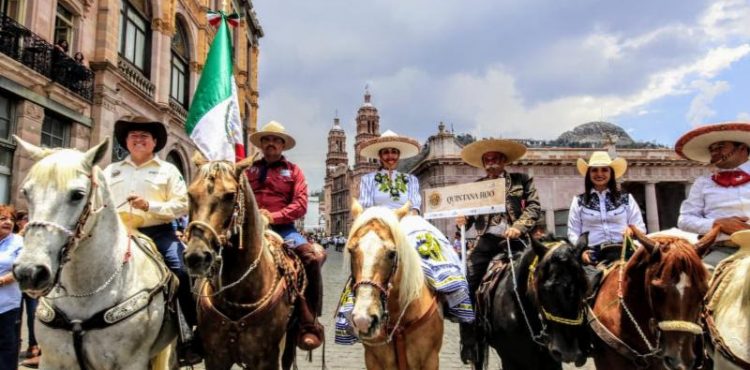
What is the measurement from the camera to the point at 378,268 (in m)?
3.15

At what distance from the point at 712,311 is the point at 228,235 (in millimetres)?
3511

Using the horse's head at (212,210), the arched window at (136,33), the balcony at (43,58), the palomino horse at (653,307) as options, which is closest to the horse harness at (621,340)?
the palomino horse at (653,307)

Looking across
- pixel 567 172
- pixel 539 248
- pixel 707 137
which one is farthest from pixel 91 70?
pixel 567 172

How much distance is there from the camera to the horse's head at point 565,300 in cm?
356

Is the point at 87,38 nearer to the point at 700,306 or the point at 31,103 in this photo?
the point at 31,103

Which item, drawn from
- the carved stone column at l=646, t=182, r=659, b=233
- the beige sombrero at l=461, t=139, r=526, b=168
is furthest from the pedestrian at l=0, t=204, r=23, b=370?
the carved stone column at l=646, t=182, r=659, b=233

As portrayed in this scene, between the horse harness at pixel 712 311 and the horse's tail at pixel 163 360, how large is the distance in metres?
4.14

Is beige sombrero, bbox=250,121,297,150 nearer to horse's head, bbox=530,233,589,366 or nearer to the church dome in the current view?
horse's head, bbox=530,233,589,366

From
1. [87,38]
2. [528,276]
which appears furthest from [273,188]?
[87,38]

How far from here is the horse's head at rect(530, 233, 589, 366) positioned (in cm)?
356

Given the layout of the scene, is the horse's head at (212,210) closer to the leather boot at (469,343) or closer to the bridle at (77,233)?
the bridle at (77,233)

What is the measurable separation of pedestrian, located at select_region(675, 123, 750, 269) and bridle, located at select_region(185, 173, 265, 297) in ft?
12.7

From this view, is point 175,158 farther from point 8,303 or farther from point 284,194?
point 284,194

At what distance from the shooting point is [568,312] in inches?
140
